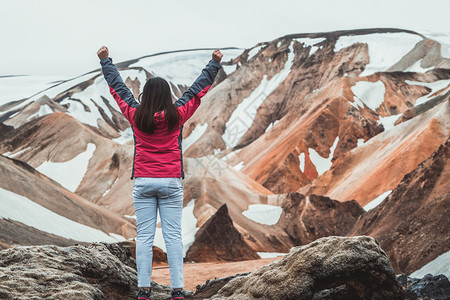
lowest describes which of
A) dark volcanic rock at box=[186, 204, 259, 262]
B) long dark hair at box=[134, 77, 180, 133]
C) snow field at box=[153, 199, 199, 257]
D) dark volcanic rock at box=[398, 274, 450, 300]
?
snow field at box=[153, 199, 199, 257]

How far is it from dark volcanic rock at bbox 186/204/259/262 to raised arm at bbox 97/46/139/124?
19351 mm

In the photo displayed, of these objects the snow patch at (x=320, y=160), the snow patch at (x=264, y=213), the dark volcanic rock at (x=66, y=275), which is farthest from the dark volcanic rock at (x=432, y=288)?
the snow patch at (x=320, y=160)

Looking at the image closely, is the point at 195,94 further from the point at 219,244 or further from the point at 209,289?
the point at 219,244

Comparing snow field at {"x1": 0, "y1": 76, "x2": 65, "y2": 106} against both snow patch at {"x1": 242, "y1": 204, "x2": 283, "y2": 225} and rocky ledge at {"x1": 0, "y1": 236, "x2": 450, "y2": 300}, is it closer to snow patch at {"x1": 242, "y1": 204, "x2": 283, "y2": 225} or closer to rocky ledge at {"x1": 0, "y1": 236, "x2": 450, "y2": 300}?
snow patch at {"x1": 242, "y1": 204, "x2": 283, "y2": 225}

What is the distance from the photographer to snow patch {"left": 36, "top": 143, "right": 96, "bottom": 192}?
4396 centimetres

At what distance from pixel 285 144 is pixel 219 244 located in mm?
41126

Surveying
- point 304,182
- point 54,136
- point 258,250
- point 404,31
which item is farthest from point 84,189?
point 404,31

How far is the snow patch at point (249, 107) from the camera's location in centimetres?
8919

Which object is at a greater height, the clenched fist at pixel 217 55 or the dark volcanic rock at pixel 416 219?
the clenched fist at pixel 217 55

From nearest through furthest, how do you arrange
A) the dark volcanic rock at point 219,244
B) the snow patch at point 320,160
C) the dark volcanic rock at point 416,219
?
1. the dark volcanic rock at point 416,219
2. the dark volcanic rock at point 219,244
3. the snow patch at point 320,160

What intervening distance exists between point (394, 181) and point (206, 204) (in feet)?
47.2

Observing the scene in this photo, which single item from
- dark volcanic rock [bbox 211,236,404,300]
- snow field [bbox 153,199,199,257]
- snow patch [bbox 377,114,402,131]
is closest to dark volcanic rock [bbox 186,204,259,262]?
snow field [bbox 153,199,199,257]

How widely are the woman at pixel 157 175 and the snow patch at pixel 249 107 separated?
79638mm

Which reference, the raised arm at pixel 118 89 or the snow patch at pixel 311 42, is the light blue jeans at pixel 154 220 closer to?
the raised arm at pixel 118 89
